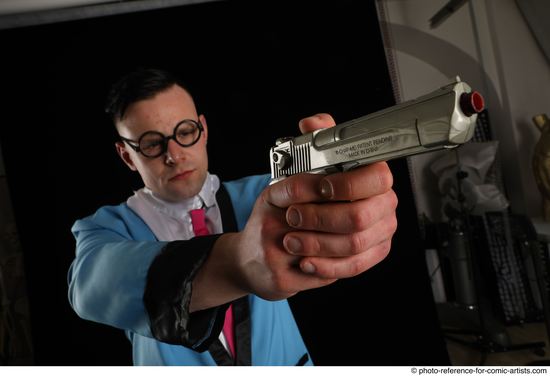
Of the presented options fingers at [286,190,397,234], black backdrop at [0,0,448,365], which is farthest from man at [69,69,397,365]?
black backdrop at [0,0,448,365]

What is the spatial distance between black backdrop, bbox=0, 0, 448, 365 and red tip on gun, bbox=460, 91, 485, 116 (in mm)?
951

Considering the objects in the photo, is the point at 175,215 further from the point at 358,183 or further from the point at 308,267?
the point at 358,183

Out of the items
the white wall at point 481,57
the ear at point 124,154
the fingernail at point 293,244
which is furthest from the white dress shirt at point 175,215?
the white wall at point 481,57

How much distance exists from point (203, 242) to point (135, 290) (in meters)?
0.21

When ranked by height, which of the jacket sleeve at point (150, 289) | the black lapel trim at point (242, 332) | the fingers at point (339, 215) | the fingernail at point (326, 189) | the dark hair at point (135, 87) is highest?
the dark hair at point (135, 87)

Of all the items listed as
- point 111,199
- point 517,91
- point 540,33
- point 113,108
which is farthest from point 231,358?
point 540,33

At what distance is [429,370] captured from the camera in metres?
1.56

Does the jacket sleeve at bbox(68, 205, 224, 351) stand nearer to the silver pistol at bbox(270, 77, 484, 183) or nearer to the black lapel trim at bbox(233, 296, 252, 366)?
the black lapel trim at bbox(233, 296, 252, 366)

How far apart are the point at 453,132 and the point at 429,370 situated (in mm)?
1312

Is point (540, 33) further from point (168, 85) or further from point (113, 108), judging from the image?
point (113, 108)

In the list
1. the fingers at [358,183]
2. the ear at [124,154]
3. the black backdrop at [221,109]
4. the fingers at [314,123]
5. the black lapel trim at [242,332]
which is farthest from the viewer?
the black backdrop at [221,109]

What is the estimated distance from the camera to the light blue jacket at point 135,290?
3.22ft

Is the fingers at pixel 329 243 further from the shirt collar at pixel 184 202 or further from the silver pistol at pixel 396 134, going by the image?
the shirt collar at pixel 184 202

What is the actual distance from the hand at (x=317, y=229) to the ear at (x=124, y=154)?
Result: 72 cm
